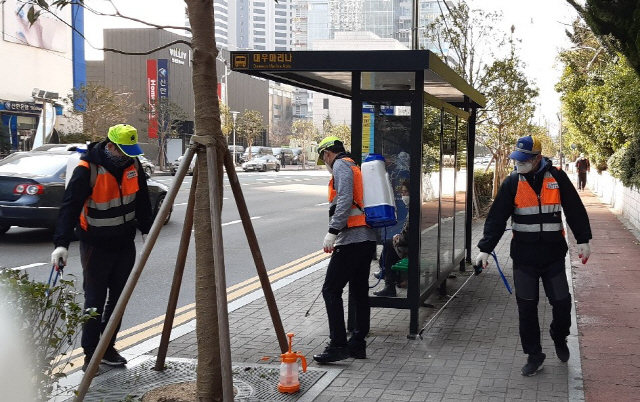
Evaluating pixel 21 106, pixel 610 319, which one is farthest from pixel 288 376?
pixel 21 106

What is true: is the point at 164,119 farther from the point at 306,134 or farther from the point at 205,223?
the point at 205,223

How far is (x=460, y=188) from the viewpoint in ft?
33.7

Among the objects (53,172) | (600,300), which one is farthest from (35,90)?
(600,300)

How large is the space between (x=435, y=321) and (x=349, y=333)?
109cm

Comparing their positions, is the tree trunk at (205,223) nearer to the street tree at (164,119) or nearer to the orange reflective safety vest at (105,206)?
the orange reflective safety vest at (105,206)

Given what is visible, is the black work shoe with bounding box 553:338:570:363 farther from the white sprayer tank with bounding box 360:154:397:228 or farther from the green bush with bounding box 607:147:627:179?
the green bush with bounding box 607:147:627:179

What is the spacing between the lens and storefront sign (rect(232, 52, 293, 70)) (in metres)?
6.62

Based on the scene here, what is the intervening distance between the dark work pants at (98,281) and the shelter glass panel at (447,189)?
388 cm

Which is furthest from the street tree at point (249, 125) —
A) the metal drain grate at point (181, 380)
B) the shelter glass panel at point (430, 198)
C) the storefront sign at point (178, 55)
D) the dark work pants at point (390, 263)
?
the metal drain grate at point (181, 380)

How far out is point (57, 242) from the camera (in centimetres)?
580

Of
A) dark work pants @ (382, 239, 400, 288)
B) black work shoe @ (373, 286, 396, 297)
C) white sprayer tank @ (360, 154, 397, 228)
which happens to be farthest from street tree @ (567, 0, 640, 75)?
white sprayer tank @ (360, 154, 397, 228)

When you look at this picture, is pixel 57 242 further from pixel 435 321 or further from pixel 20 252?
pixel 20 252

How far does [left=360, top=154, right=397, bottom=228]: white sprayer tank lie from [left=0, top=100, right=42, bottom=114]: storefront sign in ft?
132

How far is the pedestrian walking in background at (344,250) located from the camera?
627 centimetres
